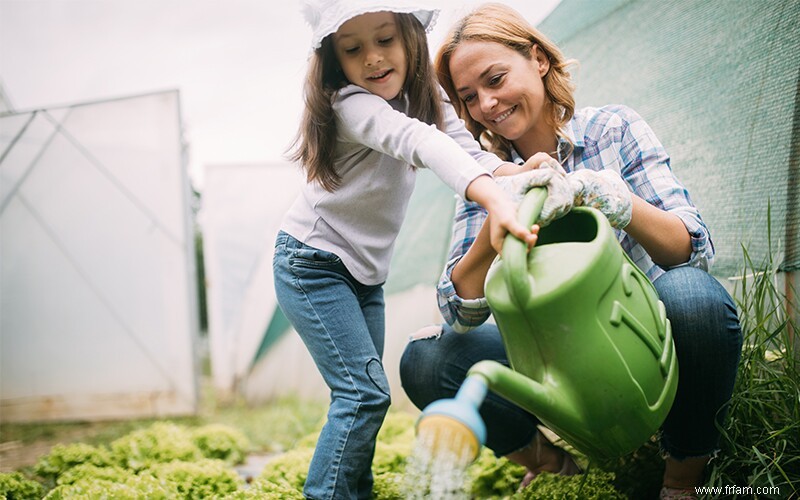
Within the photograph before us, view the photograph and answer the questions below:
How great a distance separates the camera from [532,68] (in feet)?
5.72

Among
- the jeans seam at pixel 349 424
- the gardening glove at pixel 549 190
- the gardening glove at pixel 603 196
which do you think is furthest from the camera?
the jeans seam at pixel 349 424

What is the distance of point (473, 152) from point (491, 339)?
0.52 metres

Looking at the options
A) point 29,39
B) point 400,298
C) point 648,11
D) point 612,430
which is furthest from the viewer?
point 29,39

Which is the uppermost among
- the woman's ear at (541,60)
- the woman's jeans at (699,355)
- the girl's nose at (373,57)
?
the girl's nose at (373,57)

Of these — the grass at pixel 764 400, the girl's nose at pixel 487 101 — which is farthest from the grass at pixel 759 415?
the girl's nose at pixel 487 101

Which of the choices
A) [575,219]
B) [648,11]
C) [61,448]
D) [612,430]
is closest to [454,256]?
[575,219]

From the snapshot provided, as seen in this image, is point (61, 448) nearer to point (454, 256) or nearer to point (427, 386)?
point (427, 386)

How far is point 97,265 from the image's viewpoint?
469 cm

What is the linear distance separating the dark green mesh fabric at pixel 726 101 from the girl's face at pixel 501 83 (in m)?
0.59

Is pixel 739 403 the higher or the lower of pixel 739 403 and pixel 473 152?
the lower

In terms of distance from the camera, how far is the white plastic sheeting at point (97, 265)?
457cm

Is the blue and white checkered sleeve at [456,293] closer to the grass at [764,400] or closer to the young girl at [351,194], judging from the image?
the young girl at [351,194]

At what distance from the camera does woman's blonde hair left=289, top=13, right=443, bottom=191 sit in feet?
5.36

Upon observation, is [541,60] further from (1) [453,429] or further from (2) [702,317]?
(1) [453,429]
